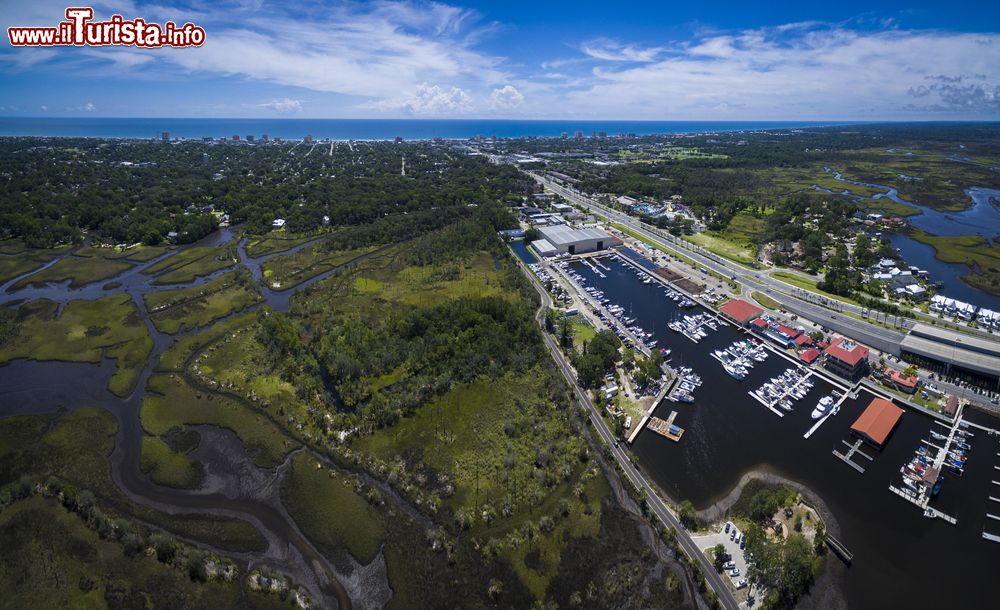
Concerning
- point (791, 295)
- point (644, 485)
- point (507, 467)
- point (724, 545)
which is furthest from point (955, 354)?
point (507, 467)

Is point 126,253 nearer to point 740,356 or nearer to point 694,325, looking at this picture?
point 694,325

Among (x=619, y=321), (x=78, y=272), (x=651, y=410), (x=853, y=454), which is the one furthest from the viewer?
(x=78, y=272)

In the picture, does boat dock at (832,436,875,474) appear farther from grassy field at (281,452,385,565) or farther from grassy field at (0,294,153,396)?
grassy field at (0,294,153,396)

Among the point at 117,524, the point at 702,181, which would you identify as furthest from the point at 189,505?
the point at 702,181

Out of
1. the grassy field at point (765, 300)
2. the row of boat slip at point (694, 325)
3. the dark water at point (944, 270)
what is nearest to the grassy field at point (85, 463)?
the row of boat slip at point (694, 325)

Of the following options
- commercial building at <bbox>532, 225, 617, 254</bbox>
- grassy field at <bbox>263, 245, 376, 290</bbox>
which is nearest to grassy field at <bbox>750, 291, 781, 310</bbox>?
commercial building at <bbox>532, 225, 617, 254</bbox>

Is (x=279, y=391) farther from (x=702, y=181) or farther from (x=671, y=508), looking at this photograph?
(x=702, y=181)
